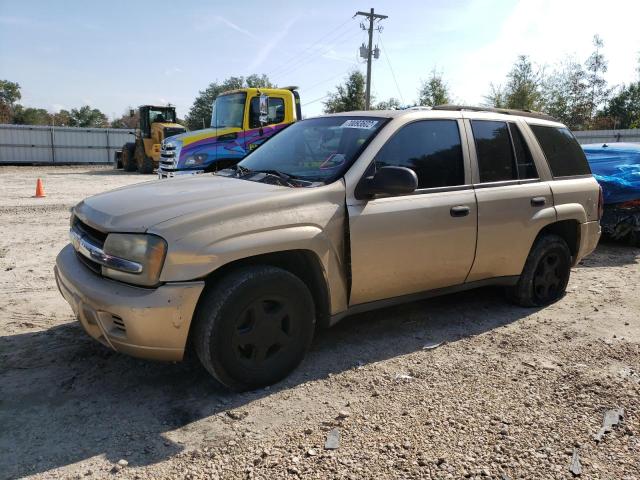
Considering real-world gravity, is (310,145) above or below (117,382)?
above

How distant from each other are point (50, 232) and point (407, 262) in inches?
250

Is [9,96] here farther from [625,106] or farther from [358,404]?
[358,404]

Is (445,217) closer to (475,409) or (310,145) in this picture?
(310,145)

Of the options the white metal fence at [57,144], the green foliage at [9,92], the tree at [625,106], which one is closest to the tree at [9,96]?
the green foliage at [9,92]

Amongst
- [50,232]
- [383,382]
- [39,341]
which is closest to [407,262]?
[383,382]

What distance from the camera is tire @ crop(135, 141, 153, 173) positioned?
2273 cm

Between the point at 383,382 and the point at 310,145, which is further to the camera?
the point at 310,145

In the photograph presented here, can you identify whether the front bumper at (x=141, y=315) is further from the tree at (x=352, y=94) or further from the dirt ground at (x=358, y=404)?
the tree at (x=352, y=94)

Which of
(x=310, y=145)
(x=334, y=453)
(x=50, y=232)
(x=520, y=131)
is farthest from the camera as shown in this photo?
(x=50, y=232)

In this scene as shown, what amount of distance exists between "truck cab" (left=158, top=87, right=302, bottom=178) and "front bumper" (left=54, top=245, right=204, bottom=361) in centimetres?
893

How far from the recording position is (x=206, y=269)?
288 cm

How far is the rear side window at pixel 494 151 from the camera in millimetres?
4254

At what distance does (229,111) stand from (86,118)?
63098 millimetres

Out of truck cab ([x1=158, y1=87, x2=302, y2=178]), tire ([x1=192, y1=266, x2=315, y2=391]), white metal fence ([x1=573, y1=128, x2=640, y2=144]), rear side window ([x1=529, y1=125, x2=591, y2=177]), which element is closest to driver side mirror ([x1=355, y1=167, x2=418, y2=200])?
tire ([x1=192, y1=266, x2=315, y2=391])
